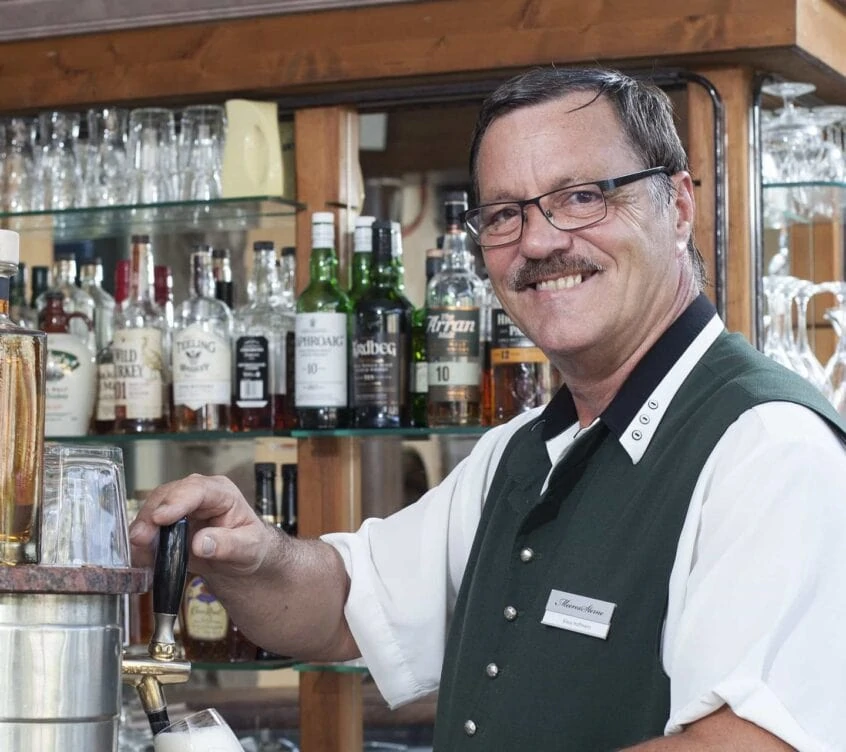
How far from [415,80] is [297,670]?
995mm

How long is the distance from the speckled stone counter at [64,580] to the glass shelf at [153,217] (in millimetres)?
1588

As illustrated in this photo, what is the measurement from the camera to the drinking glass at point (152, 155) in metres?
2.59

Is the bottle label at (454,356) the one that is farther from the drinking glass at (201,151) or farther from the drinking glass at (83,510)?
the drinking glass at (83,510)

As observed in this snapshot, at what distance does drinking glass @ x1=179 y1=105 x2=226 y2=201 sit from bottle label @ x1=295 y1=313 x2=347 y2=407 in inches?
12.1

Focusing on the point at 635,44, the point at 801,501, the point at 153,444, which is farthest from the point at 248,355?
the point at 801,501

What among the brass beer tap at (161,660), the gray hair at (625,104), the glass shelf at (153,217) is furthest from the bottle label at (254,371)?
the brass beer tap at (161,660)

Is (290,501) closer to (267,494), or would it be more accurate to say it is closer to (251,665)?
(267,494)

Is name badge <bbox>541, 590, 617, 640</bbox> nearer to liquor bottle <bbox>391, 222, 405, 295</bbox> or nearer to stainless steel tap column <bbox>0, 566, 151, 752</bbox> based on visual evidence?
stainless steel tap column <bbox>0, 566, 151, 752</bbox>

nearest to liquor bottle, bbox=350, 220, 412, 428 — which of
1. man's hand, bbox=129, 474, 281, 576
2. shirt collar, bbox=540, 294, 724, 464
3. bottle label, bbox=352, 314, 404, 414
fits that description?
bottle label, bbox=352, 314, 404, 414

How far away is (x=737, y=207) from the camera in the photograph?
229 centimetres

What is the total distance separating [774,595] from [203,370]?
1541 mm

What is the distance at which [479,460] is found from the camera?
1827 mm

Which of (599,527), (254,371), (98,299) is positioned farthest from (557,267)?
(98,299)

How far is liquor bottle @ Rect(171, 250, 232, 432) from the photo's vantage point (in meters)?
2.58
